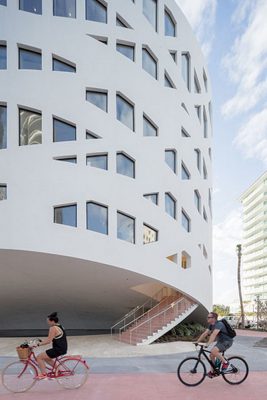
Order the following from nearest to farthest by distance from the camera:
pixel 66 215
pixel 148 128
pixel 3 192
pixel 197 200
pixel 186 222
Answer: pixel 3 192, pixel 66 215, pixel 148 128, pixel 186 222, pixel 197 200

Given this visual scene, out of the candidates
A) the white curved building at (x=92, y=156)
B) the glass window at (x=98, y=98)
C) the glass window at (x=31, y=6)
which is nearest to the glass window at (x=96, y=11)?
the white curved building at (x=92, y=156)

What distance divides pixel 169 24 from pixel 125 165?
9645 millimetres

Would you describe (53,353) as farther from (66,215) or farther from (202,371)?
(66,215)

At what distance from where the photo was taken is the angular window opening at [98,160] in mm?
17031

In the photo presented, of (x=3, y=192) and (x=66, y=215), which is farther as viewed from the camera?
(x=66, y=215)

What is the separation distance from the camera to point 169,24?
2234 centimetres

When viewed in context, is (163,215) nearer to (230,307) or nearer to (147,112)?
(147,112)

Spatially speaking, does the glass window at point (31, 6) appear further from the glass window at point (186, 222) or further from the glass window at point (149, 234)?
the glass window at point (186, 222)

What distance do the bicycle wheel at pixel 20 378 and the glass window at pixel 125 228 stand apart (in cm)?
958

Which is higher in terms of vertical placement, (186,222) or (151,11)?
(151,11)

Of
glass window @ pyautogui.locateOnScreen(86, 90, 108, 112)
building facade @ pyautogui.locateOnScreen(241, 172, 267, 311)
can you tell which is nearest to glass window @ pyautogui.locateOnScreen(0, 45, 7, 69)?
glass window @ pyautogui.locateOnScreen(86, 90, 108, 112)

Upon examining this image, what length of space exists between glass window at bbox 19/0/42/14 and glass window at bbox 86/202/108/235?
887 centimetres

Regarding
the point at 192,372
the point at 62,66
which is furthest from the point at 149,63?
the point at 192,372

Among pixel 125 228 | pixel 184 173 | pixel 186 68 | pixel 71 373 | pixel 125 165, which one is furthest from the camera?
pixel 186 68
